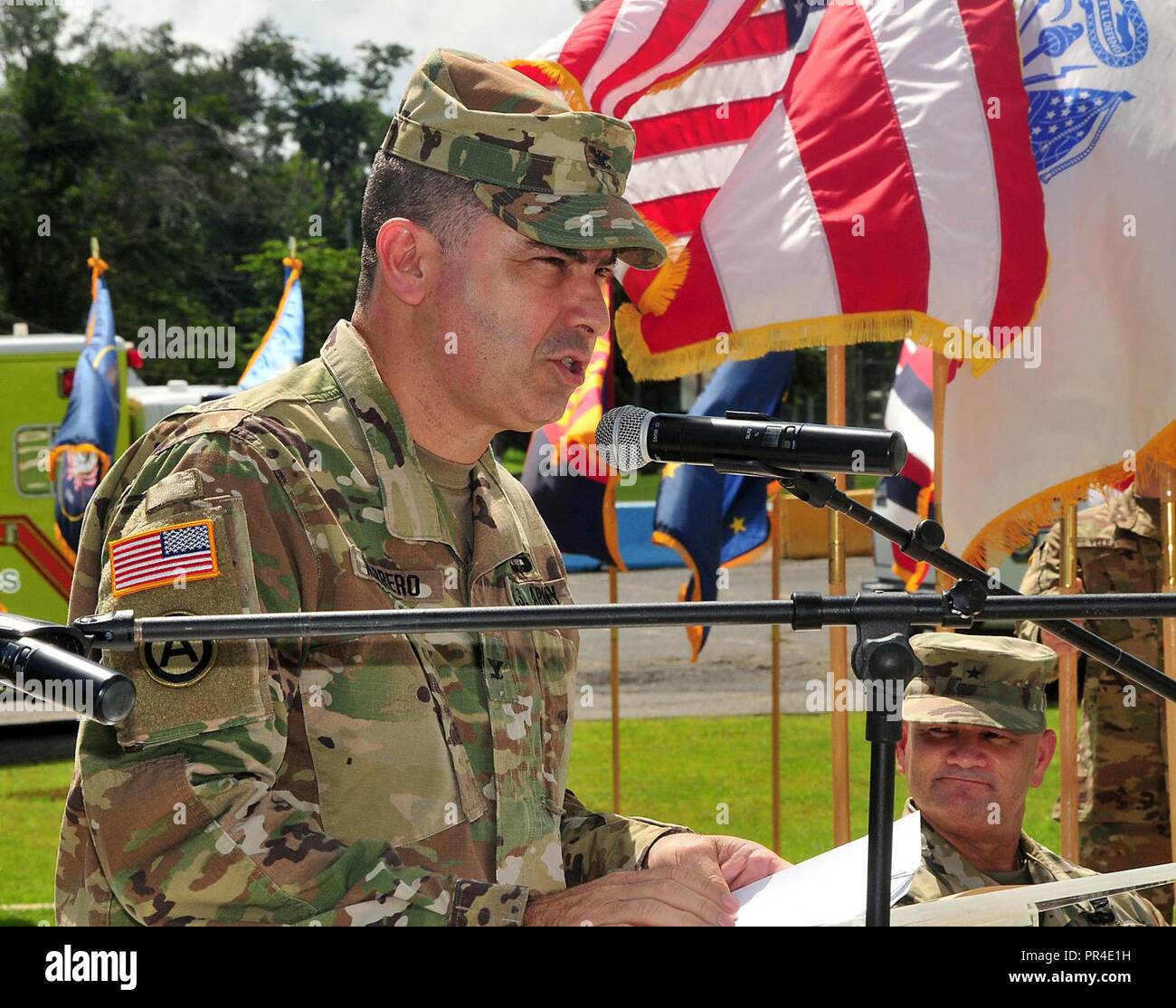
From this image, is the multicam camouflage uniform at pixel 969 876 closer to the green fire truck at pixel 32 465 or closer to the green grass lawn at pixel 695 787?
the green grass lawn at pixel 695 787

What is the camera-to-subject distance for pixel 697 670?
11.6m

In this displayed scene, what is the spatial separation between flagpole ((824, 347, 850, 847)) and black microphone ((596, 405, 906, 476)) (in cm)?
217

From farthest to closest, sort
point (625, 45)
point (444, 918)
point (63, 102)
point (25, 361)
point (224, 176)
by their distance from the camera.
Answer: point (224, 176)
point (63, 102)
point (25, 361)
point (625, 45)
point (444, 918)

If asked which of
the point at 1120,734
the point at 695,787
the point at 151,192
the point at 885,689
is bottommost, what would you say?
the point at 695,787

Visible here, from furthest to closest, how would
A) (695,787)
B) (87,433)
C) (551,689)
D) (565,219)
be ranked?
(87,433), (695,787), (551,689), (565,219)

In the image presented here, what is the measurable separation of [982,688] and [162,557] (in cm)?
225

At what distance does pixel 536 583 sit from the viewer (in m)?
2.12

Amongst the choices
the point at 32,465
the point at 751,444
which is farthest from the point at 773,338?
the point at 32,465

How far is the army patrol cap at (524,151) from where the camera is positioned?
193 cm

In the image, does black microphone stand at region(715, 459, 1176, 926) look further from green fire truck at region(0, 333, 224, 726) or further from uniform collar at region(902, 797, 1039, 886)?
green fire truck at region(0, 333, 224, 726)

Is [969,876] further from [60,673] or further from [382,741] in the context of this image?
[60,673]
